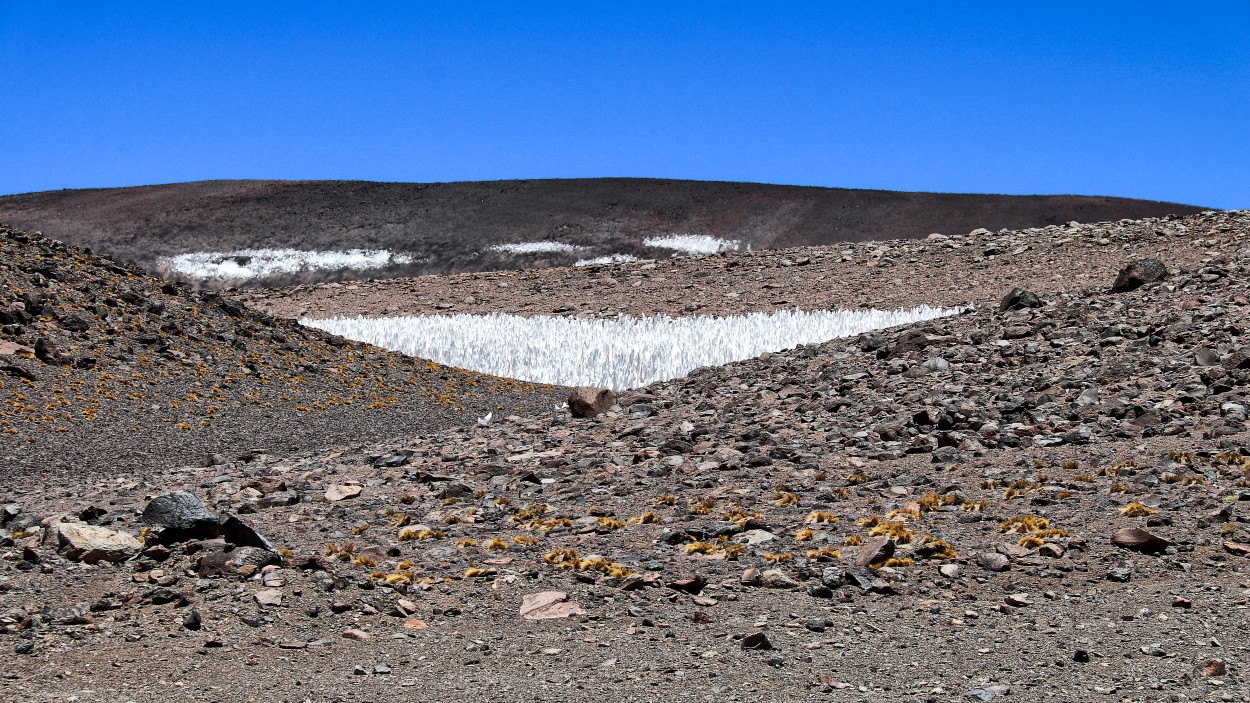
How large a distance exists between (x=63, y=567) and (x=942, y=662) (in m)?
4.21

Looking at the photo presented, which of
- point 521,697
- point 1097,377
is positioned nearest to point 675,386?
point 1097,377

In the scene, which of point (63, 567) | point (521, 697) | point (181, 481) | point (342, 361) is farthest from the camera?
point (342, 361)

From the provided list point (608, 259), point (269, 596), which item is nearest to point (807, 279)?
point (608, 259)

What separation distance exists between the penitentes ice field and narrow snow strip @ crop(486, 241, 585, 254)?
879 cm

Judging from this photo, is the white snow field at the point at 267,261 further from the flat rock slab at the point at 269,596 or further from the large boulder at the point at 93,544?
the flat rock slab at the point at 269,596

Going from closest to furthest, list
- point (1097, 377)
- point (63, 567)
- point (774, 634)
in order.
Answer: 1. point (774, 634)
2. point (63, 567)
3. point (1097, 377)

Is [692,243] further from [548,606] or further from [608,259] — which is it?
[548,606]

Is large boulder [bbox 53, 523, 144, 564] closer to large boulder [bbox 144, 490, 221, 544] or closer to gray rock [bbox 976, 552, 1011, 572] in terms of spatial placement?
large boulder [bbox 144, 490, 221, 544]

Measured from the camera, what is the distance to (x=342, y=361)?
15.1m

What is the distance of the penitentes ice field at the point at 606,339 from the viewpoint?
16.3 meters

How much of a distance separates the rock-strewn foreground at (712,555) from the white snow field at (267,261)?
20.0 m

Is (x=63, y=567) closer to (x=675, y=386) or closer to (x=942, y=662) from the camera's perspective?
(x=942, y=662)

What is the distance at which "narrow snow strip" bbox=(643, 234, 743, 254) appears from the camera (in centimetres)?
2984

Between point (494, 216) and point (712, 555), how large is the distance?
27.6 metres
